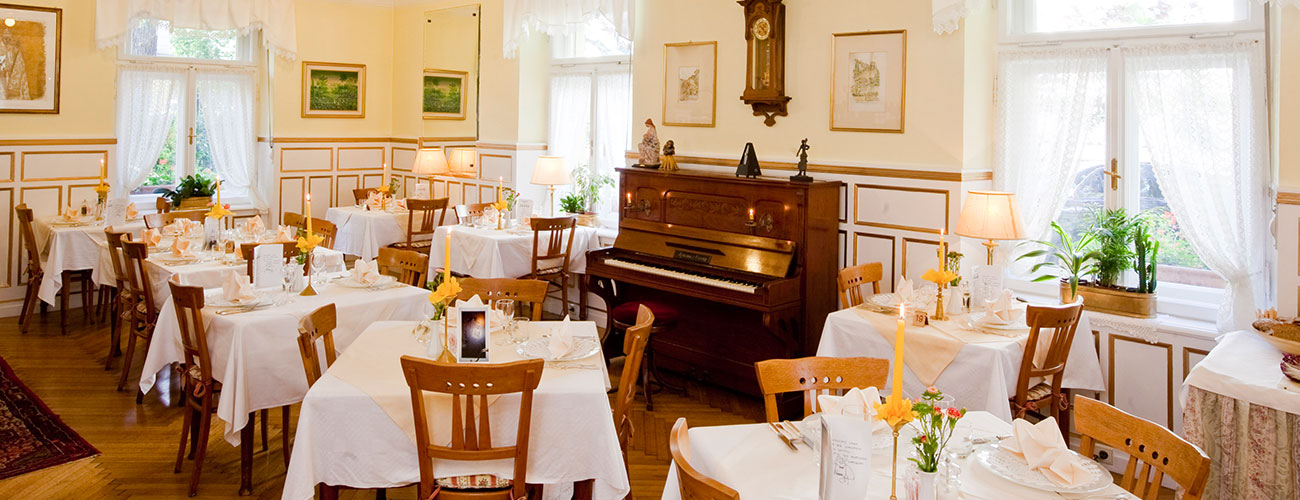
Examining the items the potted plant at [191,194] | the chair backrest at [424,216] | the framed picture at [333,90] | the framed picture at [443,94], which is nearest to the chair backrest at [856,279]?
the chair backrest at [424,216]

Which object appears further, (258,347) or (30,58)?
(30,58)

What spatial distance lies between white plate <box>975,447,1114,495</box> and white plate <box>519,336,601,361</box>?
1.50 meters

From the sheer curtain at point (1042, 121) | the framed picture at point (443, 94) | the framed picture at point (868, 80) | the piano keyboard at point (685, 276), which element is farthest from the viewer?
the framed picture at point (443, 94)

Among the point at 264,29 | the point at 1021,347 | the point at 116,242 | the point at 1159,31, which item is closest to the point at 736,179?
the point at 1021,347

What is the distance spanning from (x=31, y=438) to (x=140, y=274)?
1146mm

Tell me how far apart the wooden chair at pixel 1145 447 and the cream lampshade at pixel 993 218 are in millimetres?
2030

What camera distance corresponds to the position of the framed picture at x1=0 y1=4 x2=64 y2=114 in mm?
7449

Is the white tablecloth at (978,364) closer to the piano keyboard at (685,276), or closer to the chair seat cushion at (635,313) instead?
the piano keyboard at (685,276)

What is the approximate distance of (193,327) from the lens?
444 centimetres

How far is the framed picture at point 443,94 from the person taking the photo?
927cm

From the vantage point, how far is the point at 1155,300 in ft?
15.8

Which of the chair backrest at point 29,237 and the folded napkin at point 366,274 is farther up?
the chair backrest at point 29,237

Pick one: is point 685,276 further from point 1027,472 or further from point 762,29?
point 1027,472

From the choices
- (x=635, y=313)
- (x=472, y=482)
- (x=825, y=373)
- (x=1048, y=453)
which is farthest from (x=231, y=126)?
(x=1048, y=453)
